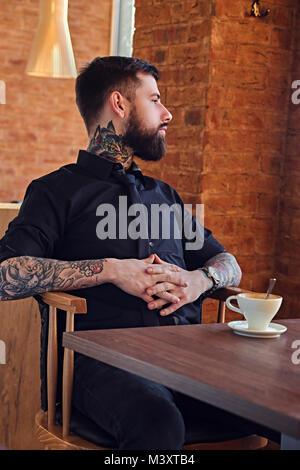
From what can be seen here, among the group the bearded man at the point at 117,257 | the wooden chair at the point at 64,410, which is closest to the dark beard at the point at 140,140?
the bearded man at the point at 117,257

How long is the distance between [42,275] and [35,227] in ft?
0.52

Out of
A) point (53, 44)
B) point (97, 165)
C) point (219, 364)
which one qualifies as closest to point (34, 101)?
point (53, 44)

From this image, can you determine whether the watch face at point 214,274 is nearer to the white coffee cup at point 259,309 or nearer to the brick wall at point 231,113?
the white coffee cup at point 259,309

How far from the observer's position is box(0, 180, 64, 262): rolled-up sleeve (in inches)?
74.7

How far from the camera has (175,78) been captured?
124 inches

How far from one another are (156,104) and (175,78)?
93cm

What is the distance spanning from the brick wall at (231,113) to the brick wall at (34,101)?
168 inches

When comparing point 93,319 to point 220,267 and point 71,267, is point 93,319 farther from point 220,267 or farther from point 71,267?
point 220,267

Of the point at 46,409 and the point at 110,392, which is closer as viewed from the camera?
the point at 110,392

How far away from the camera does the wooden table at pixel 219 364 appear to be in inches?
41.8
